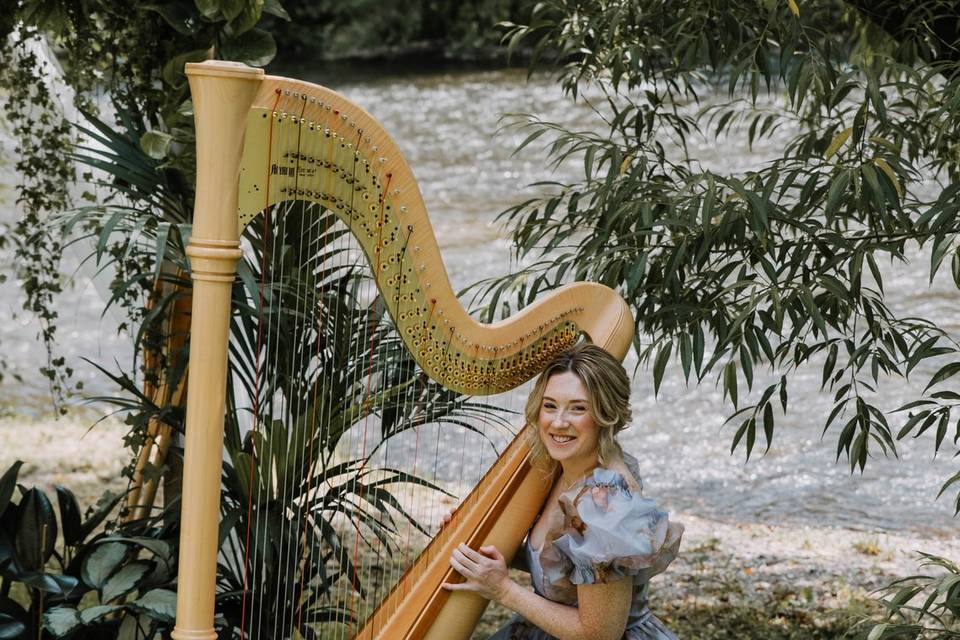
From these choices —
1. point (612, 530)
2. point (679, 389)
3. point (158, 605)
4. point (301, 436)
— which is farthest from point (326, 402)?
point (679, 389)

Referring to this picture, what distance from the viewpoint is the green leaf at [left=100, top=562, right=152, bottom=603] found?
9.18 feet

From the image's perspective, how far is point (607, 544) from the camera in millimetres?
2131

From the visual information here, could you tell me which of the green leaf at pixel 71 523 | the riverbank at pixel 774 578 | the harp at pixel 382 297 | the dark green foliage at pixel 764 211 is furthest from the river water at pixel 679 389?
the green leaf at pixel 71 523

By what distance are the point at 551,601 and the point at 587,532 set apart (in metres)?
0.21

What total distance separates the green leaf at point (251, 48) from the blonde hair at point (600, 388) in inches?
46.6

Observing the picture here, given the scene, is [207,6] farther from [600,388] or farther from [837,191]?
[837,191]

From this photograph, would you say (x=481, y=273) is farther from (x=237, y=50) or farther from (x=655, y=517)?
(x=655, y=517)

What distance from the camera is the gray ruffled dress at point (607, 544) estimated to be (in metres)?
2.14

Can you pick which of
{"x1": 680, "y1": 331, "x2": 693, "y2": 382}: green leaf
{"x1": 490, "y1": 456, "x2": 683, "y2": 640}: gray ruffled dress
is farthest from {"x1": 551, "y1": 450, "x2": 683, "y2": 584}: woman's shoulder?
{"x1": 680, "y1": 331, "x2": 693, "y2": 382}: green leaf

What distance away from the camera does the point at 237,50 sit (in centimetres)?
305

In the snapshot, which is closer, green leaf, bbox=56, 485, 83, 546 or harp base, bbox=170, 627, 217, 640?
harp base, bbox=170, 627, 217, 640

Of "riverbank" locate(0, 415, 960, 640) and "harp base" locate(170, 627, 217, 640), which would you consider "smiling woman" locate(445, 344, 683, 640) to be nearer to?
"harp base" locate(170, 627, 217, 640)

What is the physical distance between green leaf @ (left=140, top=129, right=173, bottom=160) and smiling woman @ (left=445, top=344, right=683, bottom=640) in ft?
4.07

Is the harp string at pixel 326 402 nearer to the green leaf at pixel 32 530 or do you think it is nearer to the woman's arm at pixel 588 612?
the woman's arm at pixel 588 612
